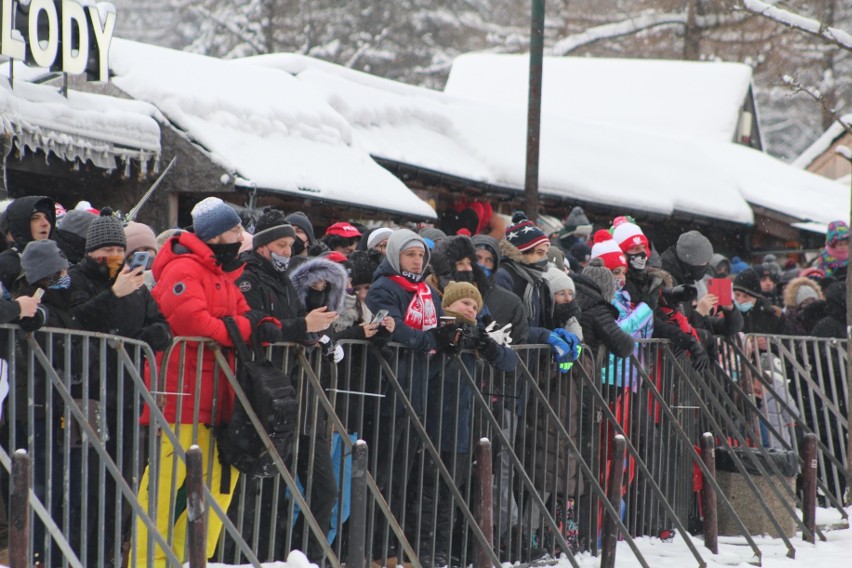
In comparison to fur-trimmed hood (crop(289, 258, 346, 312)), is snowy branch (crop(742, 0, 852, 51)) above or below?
above

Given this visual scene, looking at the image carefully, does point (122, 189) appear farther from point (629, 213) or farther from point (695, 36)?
point (695, 36)

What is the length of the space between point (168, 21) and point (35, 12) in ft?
129

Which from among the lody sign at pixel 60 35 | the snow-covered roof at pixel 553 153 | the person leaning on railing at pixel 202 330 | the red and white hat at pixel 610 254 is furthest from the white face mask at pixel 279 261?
the snow-covered roof at pixel 553 153

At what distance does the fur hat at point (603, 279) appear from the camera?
346 inches

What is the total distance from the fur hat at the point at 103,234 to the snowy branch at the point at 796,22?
603 cm

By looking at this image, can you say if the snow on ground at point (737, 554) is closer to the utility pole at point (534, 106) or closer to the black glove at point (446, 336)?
the black glove at point (446, 336)

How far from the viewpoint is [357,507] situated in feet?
20.9

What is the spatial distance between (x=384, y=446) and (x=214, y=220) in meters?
1.64

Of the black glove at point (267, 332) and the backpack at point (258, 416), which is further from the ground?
the black glove at point (267, 332)

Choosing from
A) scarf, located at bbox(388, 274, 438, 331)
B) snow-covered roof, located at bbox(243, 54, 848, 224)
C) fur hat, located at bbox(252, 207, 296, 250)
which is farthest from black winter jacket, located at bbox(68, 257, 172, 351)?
snow-covered roof, located at bbox(243, 54, 848, 224)

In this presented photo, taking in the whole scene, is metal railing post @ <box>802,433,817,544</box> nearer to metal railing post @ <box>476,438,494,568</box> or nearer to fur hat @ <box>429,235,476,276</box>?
fur hat @ <box>429,235,476,276</box>

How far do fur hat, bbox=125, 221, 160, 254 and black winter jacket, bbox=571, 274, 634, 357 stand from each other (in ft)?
9.47

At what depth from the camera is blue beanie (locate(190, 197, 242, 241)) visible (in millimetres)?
6400

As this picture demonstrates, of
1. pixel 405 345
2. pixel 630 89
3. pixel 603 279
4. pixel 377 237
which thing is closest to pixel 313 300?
pixel 405 345
